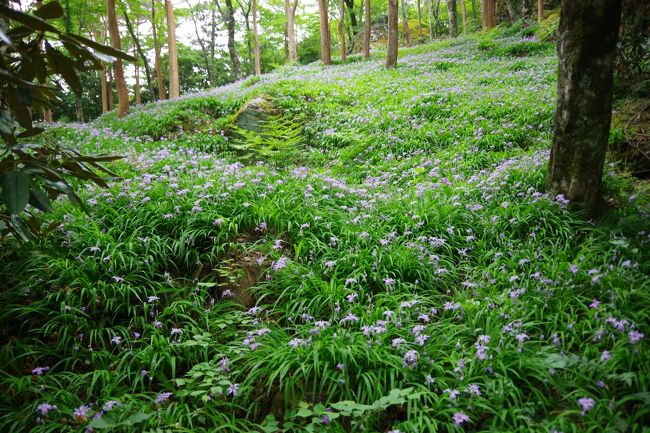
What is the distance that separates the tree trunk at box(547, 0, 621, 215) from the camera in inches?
132

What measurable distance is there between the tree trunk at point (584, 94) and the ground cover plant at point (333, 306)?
1.10 ft

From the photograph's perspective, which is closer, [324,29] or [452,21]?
[324,29]

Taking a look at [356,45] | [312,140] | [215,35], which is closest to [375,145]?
[312,140]

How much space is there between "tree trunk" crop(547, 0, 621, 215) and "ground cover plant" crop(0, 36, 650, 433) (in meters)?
0.34

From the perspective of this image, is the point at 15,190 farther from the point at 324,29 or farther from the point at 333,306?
the point at 324,29

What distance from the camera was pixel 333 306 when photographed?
3213 millimetres

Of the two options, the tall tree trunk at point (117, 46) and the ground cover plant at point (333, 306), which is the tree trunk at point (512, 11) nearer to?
the tall tree trunk at point (117, 46)

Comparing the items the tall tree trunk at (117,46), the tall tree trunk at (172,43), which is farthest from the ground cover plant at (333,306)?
the tall tree trunk at (172,43)

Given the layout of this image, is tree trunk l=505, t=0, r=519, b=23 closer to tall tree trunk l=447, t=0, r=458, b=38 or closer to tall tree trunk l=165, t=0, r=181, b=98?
tall tree trunk l=447, t=0, r=458, b=38

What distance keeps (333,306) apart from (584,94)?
2932 mm

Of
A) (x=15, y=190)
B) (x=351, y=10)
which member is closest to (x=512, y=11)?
(x=351, y=10)

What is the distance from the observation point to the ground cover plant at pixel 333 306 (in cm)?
237

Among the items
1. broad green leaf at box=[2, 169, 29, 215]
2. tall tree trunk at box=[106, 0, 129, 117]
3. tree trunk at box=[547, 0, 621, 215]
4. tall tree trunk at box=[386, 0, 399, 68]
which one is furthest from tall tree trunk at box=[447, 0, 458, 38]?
broad green leaf at box=[2, 169, 29, 215]

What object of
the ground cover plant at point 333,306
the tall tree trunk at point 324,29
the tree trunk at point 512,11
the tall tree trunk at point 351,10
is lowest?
the ground cover plant at point 333,306
